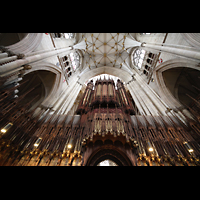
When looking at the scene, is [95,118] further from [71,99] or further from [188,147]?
[71,99]

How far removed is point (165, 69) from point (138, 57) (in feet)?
19.7

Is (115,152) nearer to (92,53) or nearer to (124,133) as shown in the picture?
(124,133)

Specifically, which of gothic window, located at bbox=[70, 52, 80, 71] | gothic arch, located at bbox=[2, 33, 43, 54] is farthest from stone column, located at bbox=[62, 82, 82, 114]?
gothic arch, located at bbox=[2, 33, 43, 54]

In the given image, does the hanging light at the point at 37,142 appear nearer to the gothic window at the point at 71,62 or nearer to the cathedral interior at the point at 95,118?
the cathedral interior at the point at 95,118

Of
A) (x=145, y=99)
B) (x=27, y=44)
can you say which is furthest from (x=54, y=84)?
(x=145, y=99)

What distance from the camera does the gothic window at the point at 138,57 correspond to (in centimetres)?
1401

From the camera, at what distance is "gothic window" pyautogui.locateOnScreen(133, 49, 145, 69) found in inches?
551

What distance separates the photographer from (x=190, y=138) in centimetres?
492

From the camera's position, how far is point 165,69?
968cm

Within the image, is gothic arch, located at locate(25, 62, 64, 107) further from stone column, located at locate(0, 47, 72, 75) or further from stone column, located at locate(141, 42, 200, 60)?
stone column, located at locate(141, 42, 200, 60)

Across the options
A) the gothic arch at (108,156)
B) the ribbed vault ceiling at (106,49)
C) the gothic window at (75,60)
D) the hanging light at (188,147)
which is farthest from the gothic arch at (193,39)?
the gothic window at (75,60)

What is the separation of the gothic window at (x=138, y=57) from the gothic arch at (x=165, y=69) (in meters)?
4.09
